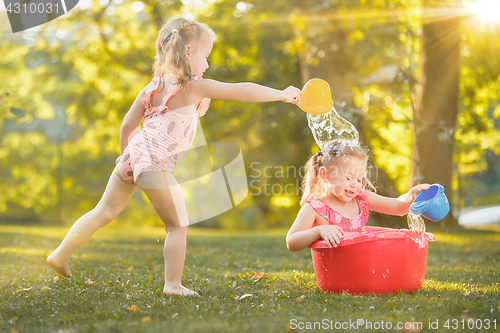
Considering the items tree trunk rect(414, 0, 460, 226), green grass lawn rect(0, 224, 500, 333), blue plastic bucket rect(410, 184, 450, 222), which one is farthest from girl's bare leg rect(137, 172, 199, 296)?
tree trunk rect(414, 0, 460, 226)

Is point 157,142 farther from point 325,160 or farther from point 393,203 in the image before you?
point 393,203

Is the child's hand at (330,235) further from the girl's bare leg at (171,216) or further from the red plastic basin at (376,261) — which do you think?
the girl's bare leg at (171,216)

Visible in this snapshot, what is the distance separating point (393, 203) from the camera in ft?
11.3

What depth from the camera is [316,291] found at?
3271 millimetres

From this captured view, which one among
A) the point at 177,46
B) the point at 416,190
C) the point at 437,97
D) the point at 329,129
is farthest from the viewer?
the point at 437,97

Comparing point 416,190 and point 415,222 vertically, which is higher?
point 416,190

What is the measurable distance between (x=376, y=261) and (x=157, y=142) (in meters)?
1.62

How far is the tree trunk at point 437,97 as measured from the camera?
9.14 m

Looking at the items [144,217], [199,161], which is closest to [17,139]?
[144,217]

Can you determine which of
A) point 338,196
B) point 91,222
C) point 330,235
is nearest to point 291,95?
point 338,196

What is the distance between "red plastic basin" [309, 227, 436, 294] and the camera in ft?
9.47

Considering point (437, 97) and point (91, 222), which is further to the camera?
point (437, 97)

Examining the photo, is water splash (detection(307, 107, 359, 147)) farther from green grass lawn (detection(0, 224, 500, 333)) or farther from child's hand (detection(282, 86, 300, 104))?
green grass lawn (detection(0, 224, 500, 333))

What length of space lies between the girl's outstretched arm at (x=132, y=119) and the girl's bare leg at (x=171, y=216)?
1.96 feet
